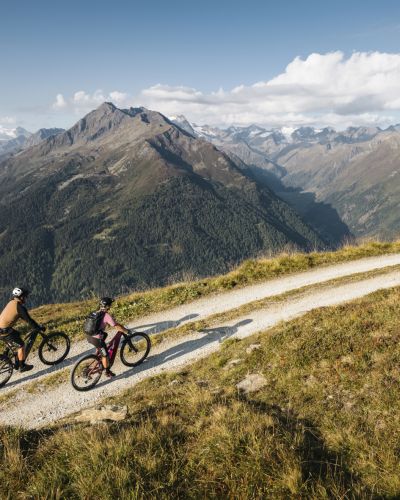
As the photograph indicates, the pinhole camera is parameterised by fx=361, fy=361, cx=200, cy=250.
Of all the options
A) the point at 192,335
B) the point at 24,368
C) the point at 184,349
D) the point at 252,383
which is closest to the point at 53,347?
the point at 24,368

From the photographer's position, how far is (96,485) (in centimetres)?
529

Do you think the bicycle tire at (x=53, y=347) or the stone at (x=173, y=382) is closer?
the stone at (x=173, y=382)

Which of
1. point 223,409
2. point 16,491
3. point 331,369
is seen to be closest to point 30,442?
point 16,491

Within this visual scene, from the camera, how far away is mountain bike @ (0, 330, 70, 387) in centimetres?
1455

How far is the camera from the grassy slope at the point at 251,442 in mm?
5391

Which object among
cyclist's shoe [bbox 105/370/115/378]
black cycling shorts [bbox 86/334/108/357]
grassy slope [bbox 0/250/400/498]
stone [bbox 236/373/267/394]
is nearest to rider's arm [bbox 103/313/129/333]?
black cycling shorts [bbox 86/334/108/357]

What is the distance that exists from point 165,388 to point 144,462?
5.03 meters

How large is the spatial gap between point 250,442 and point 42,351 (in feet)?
41.9

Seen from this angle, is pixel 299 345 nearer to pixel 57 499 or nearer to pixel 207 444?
pixel 207 444

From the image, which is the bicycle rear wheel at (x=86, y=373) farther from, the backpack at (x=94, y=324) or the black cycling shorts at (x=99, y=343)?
the backpack at (x=94, y=324)

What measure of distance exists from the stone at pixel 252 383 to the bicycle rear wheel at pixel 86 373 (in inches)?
235

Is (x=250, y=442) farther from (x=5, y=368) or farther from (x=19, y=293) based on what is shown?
(x=5, y=368)

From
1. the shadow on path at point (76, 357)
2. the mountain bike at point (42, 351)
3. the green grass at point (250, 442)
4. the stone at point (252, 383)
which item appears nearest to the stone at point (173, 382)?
the green grass at point (250, 442)

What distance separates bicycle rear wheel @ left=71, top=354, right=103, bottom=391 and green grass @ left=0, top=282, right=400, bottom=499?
3.54m
